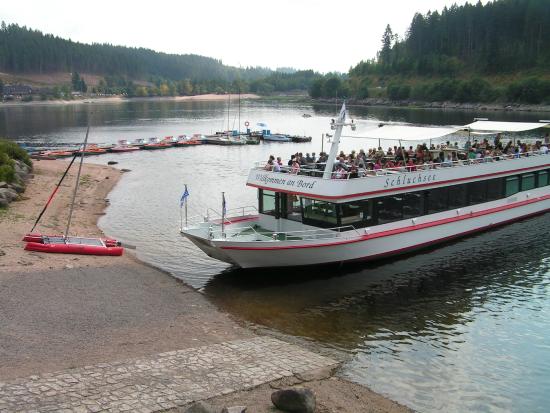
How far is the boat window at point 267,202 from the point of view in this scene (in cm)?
2452

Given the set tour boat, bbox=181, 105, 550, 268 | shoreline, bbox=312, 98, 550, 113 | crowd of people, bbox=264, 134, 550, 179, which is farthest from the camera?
shoreline, bbox=312, 98, 550, 113

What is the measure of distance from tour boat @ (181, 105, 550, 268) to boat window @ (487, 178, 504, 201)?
12 centimetres

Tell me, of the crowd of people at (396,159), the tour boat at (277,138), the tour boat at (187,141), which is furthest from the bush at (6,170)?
the tour boat at (277,138)

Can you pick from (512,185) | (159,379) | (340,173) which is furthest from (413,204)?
(159,379)

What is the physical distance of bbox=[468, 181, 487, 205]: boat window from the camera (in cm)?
2895

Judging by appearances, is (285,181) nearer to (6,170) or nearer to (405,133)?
(405,133)

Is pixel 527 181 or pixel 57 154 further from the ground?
pixel 527 181

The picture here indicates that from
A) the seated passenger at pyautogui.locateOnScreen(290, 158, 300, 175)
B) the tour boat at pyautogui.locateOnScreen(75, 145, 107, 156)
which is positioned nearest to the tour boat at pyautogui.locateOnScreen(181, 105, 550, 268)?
the seated passenger at pyautogui.locateOnScreen(290, 158, 300, 175)

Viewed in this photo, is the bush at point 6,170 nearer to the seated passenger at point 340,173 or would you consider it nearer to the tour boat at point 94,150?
the seated passenger at point 340,173

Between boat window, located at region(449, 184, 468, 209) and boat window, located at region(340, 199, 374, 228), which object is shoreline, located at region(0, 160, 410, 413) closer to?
boat window, located at region(340, 199, 374, 228)

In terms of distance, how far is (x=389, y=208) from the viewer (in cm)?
2478

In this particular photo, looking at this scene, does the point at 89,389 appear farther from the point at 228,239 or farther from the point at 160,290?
the point at 228,239

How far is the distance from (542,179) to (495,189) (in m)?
5.73

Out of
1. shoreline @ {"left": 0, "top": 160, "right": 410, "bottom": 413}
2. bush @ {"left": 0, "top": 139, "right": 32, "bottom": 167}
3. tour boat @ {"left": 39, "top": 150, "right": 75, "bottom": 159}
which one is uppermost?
bush @ {"left": 0, "top": 139, "right": 32, "bottom": 167}
